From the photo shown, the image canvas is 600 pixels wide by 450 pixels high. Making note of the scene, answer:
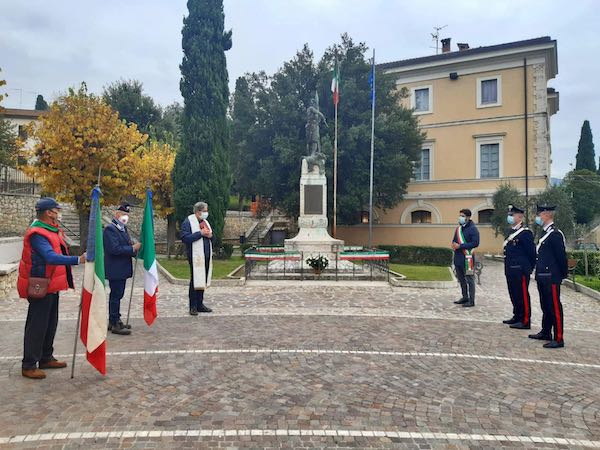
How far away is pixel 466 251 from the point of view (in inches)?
396

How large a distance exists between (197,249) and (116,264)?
1.88m

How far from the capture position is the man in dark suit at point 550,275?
6.78 meters

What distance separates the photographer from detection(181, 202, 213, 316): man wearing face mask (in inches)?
342

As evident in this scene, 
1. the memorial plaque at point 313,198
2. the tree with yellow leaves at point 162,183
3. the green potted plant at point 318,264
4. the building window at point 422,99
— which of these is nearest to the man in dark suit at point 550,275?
the green potted plant at point 318,264

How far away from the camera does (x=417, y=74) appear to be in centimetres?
3338

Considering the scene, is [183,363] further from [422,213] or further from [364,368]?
[422,213]

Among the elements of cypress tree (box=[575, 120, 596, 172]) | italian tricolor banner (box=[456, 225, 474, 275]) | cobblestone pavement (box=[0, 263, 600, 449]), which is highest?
cypress tree (box=[575, 120, 596, 172])

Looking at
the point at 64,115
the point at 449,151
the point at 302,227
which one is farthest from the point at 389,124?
the point at 64,115

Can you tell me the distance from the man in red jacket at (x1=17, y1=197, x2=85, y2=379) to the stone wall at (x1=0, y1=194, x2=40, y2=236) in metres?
23.0

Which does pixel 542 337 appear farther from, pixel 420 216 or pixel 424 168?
pixel 424 168

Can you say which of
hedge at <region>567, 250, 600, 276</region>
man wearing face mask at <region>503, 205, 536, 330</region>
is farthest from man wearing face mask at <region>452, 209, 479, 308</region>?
hedge at <region>567, 250, 600, 276</region>

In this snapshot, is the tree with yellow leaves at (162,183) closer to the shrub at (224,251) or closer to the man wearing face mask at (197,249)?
the shrub at (224,251)

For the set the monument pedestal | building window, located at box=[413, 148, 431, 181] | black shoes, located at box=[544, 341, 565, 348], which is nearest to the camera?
black shoes, located at box=[544, 341, 565, 348]

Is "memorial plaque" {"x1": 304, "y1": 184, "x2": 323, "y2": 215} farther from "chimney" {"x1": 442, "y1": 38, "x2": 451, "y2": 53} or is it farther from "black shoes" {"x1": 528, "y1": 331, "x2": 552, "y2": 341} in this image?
"chimney" {"x1": 442, "y1": 38, "x2": 451, "y2": 53}
